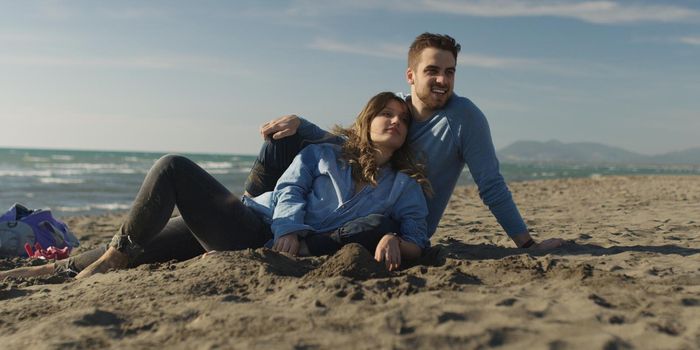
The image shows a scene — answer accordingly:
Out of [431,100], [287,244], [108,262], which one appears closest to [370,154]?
[431,100]

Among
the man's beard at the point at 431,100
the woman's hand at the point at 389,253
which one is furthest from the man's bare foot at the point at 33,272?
the man's beard at the point at 431,100

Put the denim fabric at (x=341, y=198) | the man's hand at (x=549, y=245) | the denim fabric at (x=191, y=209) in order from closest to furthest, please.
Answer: the denim fabric at (x=191, y=209) → the denim fabric at (x=341, y=198) → the man's hand at (x=549, y=245)

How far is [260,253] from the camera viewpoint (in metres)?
3.51

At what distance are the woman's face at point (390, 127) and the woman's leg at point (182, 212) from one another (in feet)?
3.15

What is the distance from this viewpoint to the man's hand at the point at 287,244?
365cm

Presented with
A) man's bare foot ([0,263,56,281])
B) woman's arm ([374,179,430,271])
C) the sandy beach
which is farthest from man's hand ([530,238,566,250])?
man's bare foot ([0,263,56,281])

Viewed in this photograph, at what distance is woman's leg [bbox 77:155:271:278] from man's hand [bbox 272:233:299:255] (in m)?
0.26

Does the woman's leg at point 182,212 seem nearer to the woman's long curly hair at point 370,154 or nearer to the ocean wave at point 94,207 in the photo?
the woman's long curly hair at point 370,154

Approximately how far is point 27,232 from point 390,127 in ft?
13.6

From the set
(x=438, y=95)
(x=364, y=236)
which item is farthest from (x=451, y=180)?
(x=364, y=236)

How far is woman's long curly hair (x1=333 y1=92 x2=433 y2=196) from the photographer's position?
150 inches

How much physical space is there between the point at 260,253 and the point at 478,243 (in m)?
2.10

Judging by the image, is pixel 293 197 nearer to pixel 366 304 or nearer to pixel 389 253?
pixel 389 253

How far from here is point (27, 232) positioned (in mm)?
5895
